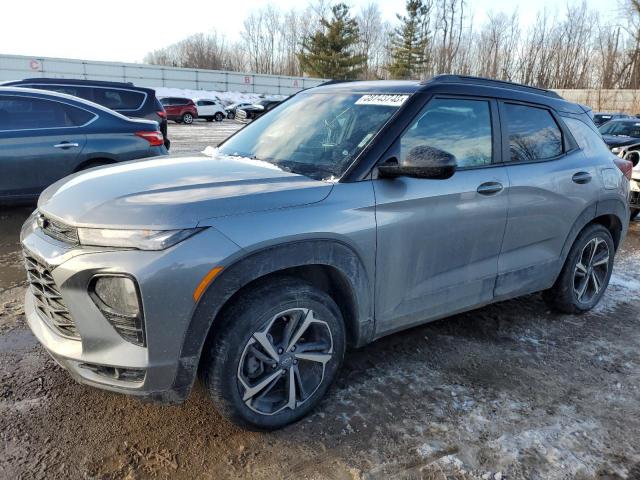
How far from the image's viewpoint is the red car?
98.0 ft

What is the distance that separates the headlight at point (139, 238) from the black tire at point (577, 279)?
318 cm

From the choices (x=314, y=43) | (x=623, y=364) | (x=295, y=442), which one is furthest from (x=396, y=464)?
(x=314, y=43)

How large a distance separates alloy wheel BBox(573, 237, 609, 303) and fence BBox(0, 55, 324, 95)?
111 feet

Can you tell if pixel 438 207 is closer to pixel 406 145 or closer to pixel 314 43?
pixel 406 145

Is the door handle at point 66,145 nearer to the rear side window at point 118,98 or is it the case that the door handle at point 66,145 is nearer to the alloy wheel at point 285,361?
the rear side window at point 118,98

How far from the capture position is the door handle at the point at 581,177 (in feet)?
12.6

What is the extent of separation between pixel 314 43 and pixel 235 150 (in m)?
56.7

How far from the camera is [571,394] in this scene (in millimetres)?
3121

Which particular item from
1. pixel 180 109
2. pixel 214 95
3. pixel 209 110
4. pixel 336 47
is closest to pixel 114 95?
pixel 180 109

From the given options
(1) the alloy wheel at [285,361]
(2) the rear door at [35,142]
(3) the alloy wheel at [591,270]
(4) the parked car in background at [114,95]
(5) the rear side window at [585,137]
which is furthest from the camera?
(4) the parked car in background at [114,95]

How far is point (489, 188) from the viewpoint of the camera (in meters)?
3.25

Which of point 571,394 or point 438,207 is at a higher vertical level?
point 438,207

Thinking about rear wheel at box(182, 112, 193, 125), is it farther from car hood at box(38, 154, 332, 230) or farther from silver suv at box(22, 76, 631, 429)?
car hood at box(38, 154, 332, 230)

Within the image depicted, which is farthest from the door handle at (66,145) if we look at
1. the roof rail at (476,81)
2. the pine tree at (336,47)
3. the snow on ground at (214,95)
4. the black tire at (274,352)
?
the pine tree at (336,47)
